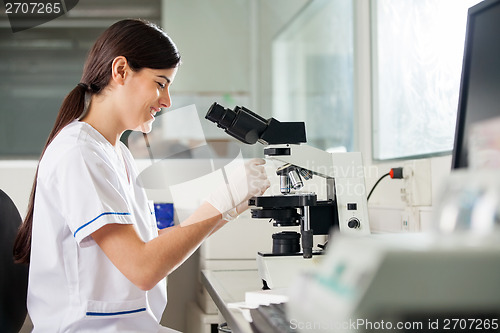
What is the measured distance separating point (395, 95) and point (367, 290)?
1735 millimetres

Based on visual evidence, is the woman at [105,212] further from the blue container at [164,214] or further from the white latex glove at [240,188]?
the blue container at [164,214]

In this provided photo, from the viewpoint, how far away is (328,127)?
8.30ft

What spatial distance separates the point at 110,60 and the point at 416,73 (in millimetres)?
1066

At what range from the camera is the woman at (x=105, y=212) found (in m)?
1.16

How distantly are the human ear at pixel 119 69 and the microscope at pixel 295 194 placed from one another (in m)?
0.21

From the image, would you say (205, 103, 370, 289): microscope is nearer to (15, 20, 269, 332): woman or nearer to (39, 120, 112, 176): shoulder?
(15, 20, 269, 332): woman

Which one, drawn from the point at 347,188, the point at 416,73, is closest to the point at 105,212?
the point at 347,188

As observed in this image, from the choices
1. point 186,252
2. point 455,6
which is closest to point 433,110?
point 455,6

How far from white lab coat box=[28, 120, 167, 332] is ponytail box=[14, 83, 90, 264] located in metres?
0.07

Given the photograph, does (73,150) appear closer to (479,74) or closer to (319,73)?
(479,74)

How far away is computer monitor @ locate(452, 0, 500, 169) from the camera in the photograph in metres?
0.91

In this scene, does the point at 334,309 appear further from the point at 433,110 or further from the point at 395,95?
the point at 395,95

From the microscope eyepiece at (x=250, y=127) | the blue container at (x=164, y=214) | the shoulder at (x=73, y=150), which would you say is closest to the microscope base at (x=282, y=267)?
the microscope eyepiece at (x=250, y=127)

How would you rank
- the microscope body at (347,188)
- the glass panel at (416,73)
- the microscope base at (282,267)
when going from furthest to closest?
the glass panel at (416,73)
the microscope body at (347,188)
the microscope base at (282,267)
